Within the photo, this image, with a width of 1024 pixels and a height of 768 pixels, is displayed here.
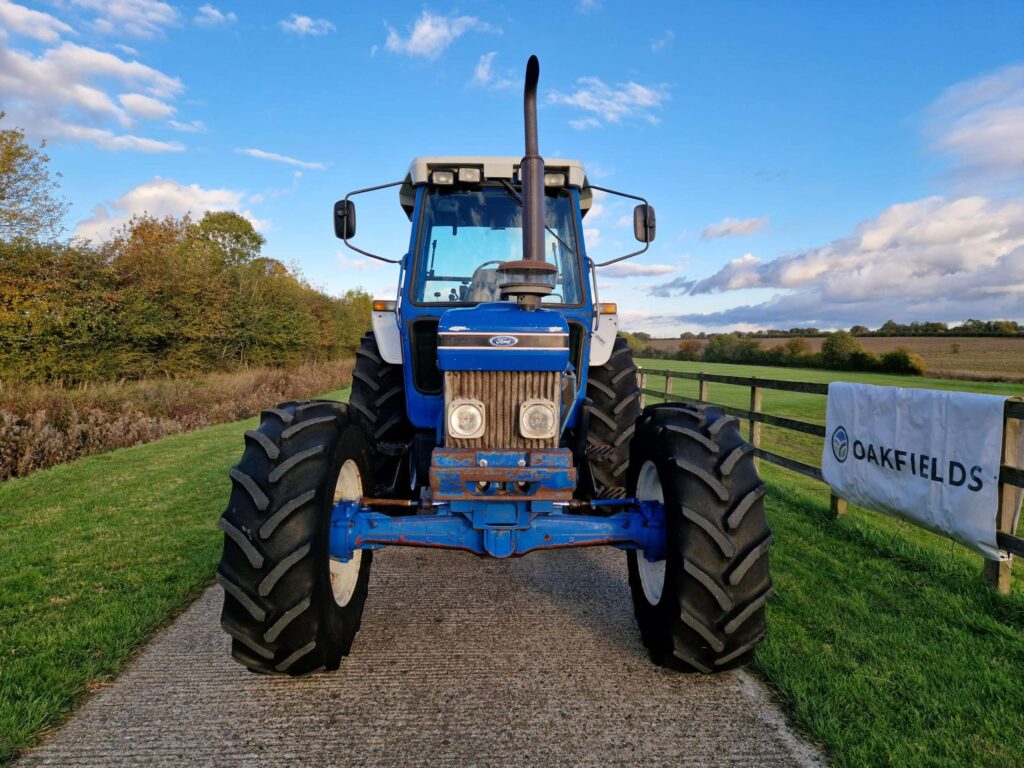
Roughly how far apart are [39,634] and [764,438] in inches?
479

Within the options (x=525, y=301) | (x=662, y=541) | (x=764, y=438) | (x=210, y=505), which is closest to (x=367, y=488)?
(x=525, y=301)

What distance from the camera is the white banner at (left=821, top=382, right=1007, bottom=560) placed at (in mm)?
3434

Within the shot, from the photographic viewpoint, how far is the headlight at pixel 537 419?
2.71 metres

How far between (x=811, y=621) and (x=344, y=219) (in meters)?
3.74

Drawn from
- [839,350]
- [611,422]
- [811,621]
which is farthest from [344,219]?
[839,350]

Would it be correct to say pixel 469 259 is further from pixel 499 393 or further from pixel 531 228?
pixel 499 393

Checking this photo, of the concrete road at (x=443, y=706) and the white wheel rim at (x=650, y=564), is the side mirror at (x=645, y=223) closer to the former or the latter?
the white wheel rim at (x=650, y=564)

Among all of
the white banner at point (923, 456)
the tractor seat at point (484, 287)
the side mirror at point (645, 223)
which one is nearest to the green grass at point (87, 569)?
A: the tractor seat at point (484, 287)

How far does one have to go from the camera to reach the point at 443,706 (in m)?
2.40

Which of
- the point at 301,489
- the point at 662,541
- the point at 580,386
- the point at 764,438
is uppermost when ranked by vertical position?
the point at 580,386

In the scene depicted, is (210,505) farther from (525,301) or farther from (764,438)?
(764,438)

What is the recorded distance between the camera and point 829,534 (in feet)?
15.5

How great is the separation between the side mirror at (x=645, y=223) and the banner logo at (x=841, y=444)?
7.84 feet

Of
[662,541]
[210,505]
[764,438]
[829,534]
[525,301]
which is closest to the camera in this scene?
[662,541]
